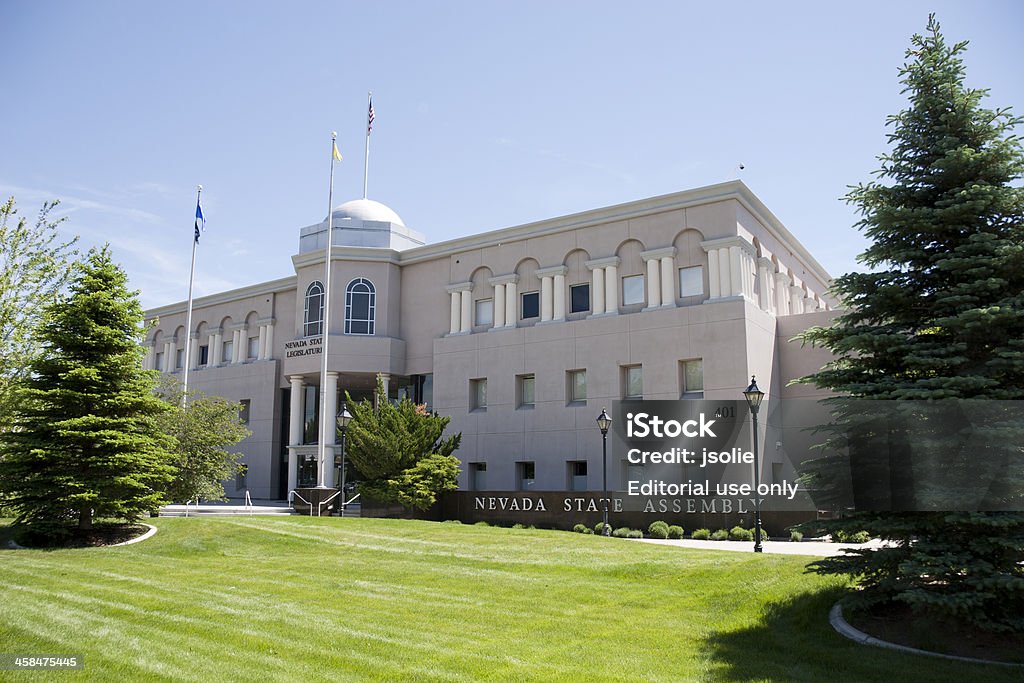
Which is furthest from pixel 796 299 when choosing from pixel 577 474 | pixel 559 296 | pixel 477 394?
pixel 477 394

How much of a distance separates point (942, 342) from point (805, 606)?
4.29 meters

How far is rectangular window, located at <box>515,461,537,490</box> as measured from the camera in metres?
35.4

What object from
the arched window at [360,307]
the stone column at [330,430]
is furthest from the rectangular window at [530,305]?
the stone column at [330,430]

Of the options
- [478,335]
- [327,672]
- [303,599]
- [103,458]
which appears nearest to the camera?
[327,672]

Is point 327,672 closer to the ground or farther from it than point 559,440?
closer to the ground

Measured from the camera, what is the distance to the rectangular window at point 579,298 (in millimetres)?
35844

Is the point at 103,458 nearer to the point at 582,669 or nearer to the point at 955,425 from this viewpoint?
the point at 582,669

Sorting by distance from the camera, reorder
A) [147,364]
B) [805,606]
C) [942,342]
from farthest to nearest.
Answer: [147,364]
[805,606]
[942,342]

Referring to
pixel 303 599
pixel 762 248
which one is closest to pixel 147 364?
pixel 762 248

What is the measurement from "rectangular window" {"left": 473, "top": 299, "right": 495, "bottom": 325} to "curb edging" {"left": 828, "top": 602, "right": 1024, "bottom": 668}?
92.5 feet

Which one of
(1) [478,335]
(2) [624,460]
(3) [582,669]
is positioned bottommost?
(3) [582,669]

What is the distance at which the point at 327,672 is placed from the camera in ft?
28.9

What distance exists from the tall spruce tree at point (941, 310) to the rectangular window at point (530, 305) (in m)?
25.6

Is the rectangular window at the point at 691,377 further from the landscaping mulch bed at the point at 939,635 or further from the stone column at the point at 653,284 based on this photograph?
the landscaping mulch bed at the point at 939,635
